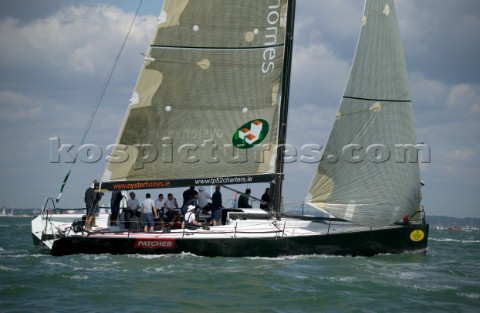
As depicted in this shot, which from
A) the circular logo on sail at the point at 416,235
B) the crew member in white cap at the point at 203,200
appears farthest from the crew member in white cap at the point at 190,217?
the circular logo on sail at the point at 416,235

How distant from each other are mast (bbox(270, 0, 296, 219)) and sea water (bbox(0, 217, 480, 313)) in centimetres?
221

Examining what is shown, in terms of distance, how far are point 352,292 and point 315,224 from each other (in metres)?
5.69

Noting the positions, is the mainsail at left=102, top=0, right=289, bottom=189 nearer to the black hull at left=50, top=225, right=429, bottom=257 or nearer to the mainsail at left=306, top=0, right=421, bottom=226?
the mainsail at left=306, top=0, right=421, bottom=226

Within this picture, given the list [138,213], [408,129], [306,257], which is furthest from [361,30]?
[138,213]

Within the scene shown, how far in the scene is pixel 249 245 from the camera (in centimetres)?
2098

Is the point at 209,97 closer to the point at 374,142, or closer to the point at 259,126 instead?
the point at 259,126

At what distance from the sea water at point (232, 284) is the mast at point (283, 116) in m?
2.21

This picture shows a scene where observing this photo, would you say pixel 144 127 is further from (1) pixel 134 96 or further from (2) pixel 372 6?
(2) pixel 372 6

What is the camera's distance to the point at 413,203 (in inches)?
884

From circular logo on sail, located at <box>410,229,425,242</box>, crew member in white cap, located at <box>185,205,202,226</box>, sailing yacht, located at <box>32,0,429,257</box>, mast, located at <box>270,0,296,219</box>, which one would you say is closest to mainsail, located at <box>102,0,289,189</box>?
sailing yacht, located at <box>32,0,429,257</box>

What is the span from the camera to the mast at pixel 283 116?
22.6m

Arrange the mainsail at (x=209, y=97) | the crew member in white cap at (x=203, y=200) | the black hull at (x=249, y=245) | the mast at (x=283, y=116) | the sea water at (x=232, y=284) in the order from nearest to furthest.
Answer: the sea water at (x=232, y=284) < the black hull at (x=249, y=245) < the mainsail at (x=209, y=97) < the mast at (x=283, y=116) < the crew member in white cap at (x=203, y=200)

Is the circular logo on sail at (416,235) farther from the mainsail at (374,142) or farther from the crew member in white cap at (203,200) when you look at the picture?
the crew member in white cap at (203,200)

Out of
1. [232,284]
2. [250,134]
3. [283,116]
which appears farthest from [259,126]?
[232,284]
